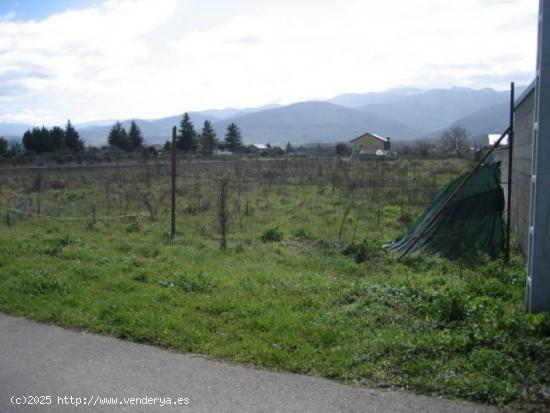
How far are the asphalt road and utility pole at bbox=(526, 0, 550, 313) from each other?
5.83ft

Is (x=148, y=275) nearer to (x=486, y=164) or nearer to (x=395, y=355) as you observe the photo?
(x=395, y=355)

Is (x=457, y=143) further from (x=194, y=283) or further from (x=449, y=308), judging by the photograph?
(x=449, y=308)

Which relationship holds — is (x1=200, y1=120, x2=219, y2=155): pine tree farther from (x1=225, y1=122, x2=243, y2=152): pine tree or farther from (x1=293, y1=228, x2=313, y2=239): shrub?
(x1=293, y1=228, x2=313, y2=239): shrub

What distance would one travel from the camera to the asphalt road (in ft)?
12.8

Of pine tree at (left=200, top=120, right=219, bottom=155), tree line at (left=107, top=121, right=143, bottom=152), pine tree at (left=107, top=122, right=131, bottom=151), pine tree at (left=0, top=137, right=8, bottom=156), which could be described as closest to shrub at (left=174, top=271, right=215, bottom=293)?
pine tree at (left=0, top=137, right=8, bottom=156)

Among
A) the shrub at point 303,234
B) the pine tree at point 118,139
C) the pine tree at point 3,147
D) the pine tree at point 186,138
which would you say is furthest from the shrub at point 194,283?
the pine tree at point 118,139

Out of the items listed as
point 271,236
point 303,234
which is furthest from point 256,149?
point 271,236

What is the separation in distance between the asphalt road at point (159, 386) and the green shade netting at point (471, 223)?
586 cm

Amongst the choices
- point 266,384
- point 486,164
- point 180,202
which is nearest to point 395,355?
point 266,384

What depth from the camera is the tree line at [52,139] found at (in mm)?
63969

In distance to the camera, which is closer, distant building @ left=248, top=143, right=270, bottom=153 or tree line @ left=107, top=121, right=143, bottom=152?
tree line @ left=107, top=121, right=143, bottom=152

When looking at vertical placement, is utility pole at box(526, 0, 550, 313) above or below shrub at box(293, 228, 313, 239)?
above

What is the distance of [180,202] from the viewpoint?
21.4 meters

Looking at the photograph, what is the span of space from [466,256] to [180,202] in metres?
14.1
